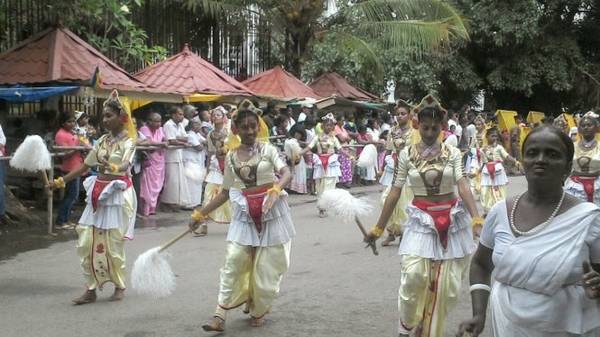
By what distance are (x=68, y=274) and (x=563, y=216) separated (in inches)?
266

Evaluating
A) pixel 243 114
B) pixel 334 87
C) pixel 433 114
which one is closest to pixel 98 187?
pixel 243 114

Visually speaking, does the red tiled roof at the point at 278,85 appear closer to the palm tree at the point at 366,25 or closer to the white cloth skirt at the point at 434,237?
the palm tree at the point at 366,25

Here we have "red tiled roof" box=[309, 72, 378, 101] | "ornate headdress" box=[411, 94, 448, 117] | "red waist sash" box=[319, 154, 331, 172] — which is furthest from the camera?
"red tiled roof" box=[309, 72, 378, 101]

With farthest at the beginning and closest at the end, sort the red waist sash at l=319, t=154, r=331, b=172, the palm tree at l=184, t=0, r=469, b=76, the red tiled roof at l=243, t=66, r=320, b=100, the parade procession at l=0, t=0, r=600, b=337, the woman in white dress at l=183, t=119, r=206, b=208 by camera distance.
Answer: the palm tree at l=184, t=0, r=469, b=76
the red tiled roof at l=243, t=66, r=320, b=100
the red waist sash at l=319, t=154, r=331, b=172
the woman in white dress at l=183, t=119, r=206, b=208
the parade procession at l=0, t=0, r=600, b=337

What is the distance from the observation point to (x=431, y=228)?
18.7 feet

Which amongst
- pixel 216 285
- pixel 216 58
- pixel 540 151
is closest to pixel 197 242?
pixel 216 285

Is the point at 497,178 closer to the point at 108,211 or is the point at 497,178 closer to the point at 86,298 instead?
the point at 108,211

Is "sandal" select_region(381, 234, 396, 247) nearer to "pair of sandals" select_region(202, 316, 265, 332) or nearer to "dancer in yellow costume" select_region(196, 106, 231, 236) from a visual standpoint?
"dancer in yellow costume" select_region(196, 106, 231, 236)

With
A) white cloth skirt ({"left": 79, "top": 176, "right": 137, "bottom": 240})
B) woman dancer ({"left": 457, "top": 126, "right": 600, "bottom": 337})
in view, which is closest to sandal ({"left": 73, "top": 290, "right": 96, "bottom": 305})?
white cloth skirt ({"left": 79, "top": 176, "right": 137, "bottom": 240})

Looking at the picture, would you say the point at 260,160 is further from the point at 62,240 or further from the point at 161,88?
the point at 161,88

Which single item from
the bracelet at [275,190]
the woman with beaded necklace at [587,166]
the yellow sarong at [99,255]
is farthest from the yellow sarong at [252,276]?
the woman with beaded necklace at [587,166]

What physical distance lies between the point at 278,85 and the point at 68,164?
28.3 ft

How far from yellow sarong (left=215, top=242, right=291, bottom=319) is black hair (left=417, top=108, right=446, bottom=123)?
1.58 metres

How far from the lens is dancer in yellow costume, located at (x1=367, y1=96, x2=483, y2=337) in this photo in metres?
5.56
